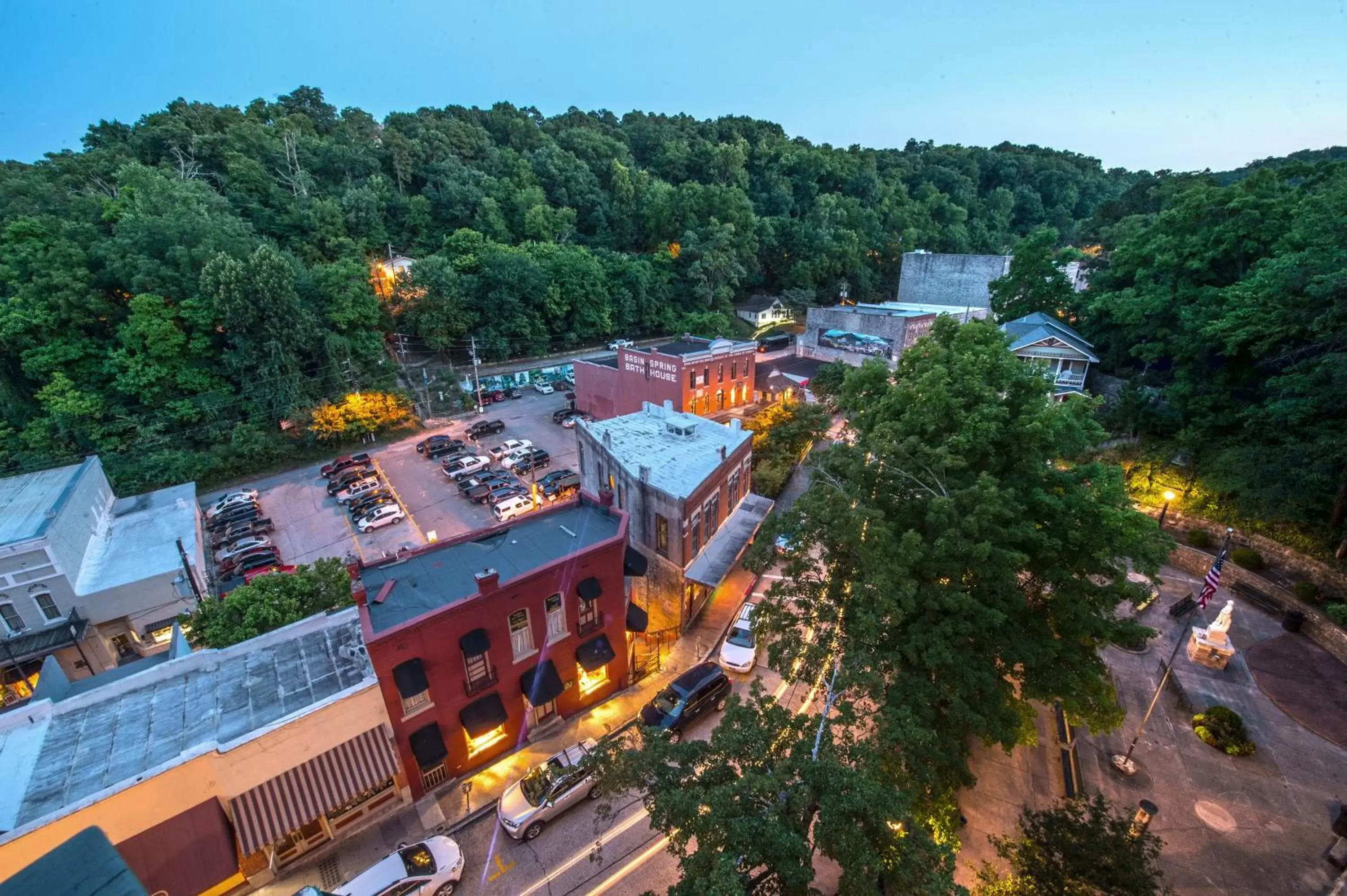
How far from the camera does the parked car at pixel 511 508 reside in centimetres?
2927

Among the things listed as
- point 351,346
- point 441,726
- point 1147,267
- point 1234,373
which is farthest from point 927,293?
point 441,726

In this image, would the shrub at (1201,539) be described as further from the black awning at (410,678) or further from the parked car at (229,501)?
the parked car at (229,501)

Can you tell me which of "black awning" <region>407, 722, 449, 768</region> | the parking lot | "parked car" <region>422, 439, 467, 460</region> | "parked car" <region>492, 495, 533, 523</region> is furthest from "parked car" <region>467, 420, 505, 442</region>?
"black awning" <region>407, 722, 449, 768</region>

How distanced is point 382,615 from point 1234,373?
112 feet

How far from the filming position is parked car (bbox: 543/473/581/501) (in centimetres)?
3102

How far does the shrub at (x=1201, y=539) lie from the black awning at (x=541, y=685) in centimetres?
2611

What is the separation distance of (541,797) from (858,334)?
45884mm

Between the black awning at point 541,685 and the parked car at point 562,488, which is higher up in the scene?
the black awning at point 541,685

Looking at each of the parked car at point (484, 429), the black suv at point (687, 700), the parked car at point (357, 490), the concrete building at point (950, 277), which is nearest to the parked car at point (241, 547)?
the parked car at point (357, 490)

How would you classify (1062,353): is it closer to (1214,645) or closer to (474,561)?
(1214,645)

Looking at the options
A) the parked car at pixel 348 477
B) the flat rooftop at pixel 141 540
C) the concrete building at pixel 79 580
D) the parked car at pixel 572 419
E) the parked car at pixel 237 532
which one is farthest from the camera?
the parked car at pixel 572 419

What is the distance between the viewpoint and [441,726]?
13.0 meters

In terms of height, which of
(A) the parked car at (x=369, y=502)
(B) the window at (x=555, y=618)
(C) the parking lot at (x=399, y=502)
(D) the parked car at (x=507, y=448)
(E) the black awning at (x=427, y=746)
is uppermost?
(B) the window at (x=555, y=618)

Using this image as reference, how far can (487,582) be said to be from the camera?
491 inches
